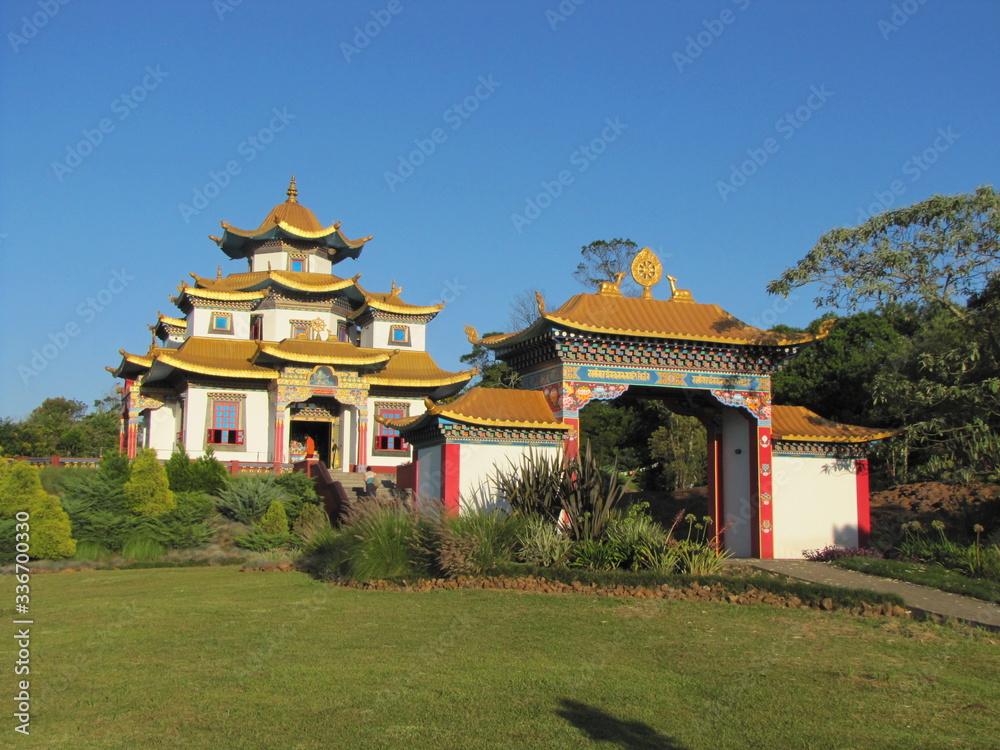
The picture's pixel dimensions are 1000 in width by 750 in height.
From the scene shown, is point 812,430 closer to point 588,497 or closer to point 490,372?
point 588,497

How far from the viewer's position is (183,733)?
6867mm

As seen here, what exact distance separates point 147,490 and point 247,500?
2784 mm

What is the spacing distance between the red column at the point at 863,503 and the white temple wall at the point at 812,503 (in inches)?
3.2

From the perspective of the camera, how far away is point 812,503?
19406 millimetres

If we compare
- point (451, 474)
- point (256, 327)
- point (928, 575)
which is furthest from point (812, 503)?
point (256, 327)

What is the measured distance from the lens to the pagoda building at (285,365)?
35031mm

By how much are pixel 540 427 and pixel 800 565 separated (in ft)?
17.8

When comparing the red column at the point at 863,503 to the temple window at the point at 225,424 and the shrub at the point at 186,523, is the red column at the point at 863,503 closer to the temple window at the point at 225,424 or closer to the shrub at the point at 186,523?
the shrub at the point at 186,523

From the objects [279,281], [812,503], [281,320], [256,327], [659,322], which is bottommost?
[812,503]

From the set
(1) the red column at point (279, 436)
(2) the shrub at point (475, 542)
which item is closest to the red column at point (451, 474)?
(2) the shrub at point (475, 542)

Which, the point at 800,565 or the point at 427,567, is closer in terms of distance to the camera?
the point at 427,567

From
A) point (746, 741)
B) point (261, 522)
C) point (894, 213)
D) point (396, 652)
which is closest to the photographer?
point (746, 741)

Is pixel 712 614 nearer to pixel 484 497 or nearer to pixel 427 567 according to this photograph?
pixel 427 567

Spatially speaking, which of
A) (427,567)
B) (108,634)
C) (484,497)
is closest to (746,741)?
(108,634)
